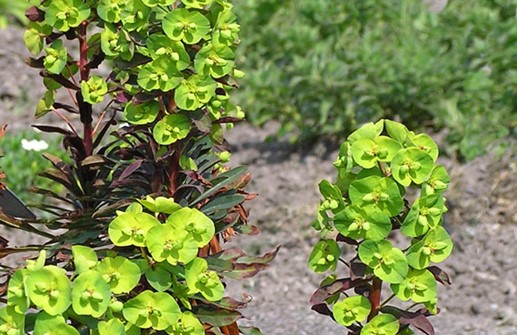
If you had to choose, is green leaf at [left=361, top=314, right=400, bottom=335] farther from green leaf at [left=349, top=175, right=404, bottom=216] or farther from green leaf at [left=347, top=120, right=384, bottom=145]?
green leaf at [left=347, top=120, right=384, bottom=145]

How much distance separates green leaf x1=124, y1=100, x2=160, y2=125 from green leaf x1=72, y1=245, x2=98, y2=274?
325 millimetres

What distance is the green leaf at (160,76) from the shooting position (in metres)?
2.12

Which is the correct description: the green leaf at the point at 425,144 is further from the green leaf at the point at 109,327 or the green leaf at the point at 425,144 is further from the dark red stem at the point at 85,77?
the dark red stem at the point at 85,77

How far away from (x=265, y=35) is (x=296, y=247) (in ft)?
5.84

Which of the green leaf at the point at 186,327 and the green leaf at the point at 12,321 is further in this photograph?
the green leaf at the point at 186,327

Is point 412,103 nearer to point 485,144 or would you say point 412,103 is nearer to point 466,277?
point 485,144

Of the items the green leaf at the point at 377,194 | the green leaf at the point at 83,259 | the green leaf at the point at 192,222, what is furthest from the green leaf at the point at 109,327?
the green leaf at the point at 377,194

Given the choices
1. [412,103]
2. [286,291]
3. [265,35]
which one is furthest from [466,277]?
[265,35]

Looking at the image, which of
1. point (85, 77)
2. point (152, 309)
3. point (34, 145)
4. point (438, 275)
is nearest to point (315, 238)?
point (34, 145)

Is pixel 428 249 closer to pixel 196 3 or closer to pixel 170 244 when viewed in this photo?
pixel 170 244

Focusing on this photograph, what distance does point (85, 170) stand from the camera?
8.59ft

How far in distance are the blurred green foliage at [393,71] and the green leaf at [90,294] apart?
3480mm

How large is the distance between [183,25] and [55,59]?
504mm

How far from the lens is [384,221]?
2029 millimetres
